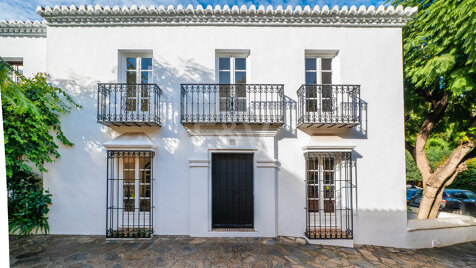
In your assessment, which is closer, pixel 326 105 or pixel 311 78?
pixel 326 105

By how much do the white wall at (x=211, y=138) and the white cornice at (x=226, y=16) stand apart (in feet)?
0.61

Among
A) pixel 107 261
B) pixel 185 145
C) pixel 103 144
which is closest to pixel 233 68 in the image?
pixel 185 145

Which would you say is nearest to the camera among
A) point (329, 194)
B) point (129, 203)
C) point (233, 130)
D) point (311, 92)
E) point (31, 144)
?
point (31, 144)

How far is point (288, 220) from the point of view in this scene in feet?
20.0

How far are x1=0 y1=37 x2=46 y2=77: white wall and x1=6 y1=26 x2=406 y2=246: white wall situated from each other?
70cm

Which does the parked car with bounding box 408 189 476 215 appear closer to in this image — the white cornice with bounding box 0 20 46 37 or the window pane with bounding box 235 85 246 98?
the window pane with bounding box 235 85 246 98

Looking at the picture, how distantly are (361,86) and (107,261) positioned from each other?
7.75 meters

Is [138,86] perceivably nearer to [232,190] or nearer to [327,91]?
[232,190]

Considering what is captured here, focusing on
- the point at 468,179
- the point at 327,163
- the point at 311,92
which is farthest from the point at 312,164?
the point at 468,179

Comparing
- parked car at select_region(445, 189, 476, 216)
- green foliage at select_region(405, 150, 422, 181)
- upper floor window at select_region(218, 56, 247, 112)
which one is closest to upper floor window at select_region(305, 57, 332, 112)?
upper floor window at select_region(218, 56, 247, 112)

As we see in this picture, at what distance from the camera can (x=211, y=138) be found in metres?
6.17

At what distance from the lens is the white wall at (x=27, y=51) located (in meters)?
6.66

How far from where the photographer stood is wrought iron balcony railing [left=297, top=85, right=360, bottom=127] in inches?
233

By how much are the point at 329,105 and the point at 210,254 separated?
5.09m
